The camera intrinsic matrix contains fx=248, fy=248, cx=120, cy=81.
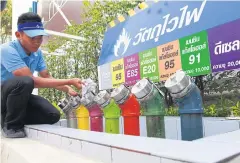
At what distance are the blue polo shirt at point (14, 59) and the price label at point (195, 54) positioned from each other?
1064 millimetres

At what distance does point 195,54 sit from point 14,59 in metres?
1.15

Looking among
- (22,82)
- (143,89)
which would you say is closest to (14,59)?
(22,82)

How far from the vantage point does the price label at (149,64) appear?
80.2 inches

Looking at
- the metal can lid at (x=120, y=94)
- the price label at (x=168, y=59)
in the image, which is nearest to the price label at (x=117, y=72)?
the price label at (x=168, y=59)

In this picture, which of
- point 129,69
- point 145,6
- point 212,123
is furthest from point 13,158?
point 145,6

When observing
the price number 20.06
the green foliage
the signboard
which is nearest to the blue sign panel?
the signboard

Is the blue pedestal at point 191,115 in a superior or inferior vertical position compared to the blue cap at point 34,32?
inferior

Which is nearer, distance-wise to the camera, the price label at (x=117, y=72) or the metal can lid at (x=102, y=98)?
the metal can lid at (x=102, y=98)

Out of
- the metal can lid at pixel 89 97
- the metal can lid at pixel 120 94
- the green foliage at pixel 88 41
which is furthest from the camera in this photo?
the green foliage at pixel 88 41

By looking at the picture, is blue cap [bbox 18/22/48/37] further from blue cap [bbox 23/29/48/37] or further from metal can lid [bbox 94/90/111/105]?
metal can lid [bbox 94/90/111/105]

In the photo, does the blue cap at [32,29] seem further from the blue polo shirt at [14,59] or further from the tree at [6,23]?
the tree at [6,23]

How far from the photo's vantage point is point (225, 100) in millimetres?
2162

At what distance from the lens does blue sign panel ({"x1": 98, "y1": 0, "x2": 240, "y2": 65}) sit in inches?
63.0

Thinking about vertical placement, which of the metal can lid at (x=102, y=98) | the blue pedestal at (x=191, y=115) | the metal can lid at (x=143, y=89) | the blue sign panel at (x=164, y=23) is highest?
the blue sign panel at (x=164, y=23)
